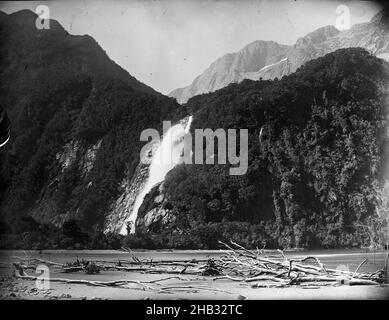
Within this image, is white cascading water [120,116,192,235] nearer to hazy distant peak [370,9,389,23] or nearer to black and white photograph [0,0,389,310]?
black and white photograph [0,0,389,310]

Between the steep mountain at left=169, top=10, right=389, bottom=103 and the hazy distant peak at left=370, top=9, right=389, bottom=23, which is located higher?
the hazy distant peak at left=370, top=9, right=389, bottom=23

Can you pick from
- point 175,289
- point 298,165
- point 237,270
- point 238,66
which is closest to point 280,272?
point 237,270

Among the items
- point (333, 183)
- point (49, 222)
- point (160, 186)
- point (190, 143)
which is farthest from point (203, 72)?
point (49, 222)

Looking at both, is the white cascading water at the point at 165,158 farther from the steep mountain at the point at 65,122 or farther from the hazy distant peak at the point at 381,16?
the hazy distant peak at the point at 381,16

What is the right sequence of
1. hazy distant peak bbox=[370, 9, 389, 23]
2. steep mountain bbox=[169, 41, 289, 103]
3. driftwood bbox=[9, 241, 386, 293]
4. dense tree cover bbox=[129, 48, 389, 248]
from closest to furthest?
driftwood bbox=[9, 241, 386, 293] < dense tree cover bbox=[129, 48, 389, 248] < hazy distant peak bbox=[370, 9, 389, 23] < steep mountain bbox=[169, 41, 289, 103]

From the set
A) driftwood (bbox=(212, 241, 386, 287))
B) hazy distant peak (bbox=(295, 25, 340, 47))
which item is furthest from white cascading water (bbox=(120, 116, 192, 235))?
hazy distant peak (bbox=(295, 25, 340, 47))

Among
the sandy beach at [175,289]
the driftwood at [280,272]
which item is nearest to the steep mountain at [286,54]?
the driftwood at [280,272]
